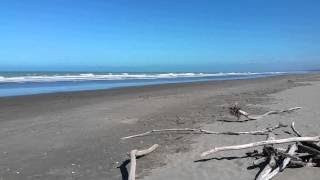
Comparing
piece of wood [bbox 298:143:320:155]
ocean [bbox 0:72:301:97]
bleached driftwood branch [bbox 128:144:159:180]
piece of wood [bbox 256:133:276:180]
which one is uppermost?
piece of wood [bbox 298:143:320:155]

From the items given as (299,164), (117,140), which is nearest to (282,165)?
(299,164)

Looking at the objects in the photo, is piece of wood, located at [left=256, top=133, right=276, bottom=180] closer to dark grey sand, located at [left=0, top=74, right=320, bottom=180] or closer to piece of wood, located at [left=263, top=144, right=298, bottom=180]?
piece of wood, located at [left=263, top=144, right=298, bottom=180]

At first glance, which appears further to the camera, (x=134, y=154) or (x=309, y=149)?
(x=134, y=154)

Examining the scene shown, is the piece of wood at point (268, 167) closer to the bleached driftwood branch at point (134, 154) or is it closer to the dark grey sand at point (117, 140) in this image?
the dark grey sand at point (117, 140)

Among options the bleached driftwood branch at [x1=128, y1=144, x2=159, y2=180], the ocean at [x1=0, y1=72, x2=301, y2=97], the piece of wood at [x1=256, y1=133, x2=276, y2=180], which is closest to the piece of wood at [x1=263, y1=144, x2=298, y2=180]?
the piece of wood at [x1=256, y1=133, x2=276, y2=180]

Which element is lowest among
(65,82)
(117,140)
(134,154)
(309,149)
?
(65,82)

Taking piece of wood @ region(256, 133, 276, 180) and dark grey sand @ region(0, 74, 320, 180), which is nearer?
piece of wood @ region(256, 133, 276, 180)

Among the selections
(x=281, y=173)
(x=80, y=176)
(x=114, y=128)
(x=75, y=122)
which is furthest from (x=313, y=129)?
(x=75, y=122)

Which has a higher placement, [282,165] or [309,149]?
[309,149]

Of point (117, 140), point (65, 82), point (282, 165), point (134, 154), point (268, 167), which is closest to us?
point (268, 167)

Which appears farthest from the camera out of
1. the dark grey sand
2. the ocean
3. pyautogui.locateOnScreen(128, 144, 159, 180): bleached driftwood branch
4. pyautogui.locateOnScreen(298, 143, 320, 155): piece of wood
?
the ocean

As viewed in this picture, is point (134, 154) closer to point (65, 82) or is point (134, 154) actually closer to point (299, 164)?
point (299, 164)

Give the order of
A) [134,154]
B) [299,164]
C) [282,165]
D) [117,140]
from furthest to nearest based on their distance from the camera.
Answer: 1. [117,140]
2. [134,154]
3. [299,164]
4. [282,165]

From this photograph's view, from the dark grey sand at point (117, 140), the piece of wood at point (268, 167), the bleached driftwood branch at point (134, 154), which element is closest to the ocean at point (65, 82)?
the dark grey sand at point (117, 140)
